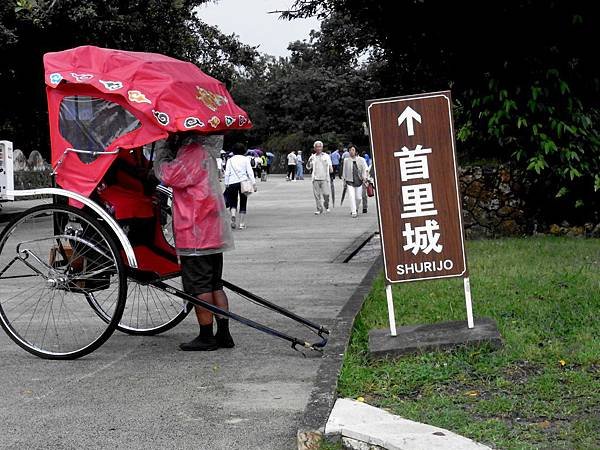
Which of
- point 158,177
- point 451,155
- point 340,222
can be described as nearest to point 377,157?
point 451,155

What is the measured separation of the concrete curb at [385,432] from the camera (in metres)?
4.56

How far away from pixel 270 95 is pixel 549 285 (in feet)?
212

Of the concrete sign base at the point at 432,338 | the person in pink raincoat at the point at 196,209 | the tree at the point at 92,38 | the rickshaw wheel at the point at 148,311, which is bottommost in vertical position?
the concrete sign base at the point at 432,338

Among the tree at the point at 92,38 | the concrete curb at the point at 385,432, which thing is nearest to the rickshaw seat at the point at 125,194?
the concrete curb at the point at 385,432

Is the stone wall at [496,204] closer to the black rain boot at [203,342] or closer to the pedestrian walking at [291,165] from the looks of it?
the black rain boot at [203,342]

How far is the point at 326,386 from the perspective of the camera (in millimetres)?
5652

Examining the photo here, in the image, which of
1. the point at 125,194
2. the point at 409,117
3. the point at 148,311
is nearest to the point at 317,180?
the point at 148,311

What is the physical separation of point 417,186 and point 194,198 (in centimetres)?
161

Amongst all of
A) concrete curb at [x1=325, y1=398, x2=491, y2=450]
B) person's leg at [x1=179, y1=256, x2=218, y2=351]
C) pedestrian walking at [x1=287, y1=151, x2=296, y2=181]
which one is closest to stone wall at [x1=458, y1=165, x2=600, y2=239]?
person's leg at [x1=179, y1=256, x2=218, y2=351]

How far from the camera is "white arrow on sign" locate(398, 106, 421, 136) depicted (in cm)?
679

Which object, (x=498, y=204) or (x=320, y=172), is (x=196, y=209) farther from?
(x=320, y=172)

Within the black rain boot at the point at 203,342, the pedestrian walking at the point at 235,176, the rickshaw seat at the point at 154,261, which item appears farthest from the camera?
the pedestrian walking at the point at 235,176

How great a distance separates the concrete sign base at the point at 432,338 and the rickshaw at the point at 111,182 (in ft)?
1.64

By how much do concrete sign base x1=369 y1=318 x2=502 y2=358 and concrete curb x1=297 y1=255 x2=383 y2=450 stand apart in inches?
9.7
